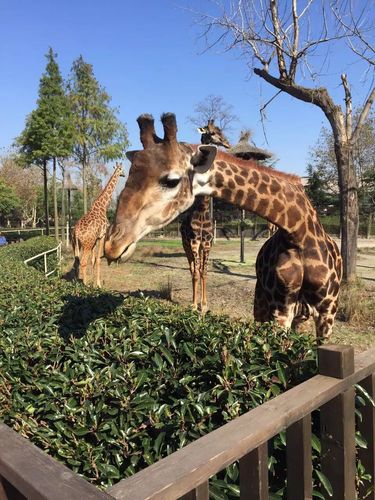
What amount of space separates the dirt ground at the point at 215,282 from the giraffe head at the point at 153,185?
3.10 meters

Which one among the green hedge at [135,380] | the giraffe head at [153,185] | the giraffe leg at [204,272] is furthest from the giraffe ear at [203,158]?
Answer: the giraffe leg at [204,272]

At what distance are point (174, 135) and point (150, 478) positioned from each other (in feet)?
6.09

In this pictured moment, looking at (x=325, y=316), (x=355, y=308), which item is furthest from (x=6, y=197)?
(x=325, y=316)

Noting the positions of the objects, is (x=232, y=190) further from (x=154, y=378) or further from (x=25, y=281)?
(x=25, y=281)

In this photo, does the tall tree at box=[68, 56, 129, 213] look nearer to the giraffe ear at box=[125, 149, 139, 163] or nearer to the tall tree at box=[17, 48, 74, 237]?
the tall tree at box=[17, 48, 74, 237]

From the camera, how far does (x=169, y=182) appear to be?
2.54 m

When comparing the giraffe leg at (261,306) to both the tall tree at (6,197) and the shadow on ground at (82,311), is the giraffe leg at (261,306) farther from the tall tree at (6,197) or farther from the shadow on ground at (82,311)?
the tall tree at (6,197)

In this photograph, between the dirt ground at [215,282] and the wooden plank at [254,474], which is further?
the dirt ground at [215,282]

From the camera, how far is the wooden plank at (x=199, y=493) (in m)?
1.30

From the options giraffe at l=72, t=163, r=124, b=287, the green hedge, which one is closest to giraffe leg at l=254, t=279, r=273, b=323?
the green hedge

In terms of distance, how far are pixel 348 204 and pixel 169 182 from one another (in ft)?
25.0

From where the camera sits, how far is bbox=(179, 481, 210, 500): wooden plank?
130cm

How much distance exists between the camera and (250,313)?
322 inches

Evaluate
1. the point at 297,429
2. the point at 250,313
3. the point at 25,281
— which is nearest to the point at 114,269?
the point at 250,313
